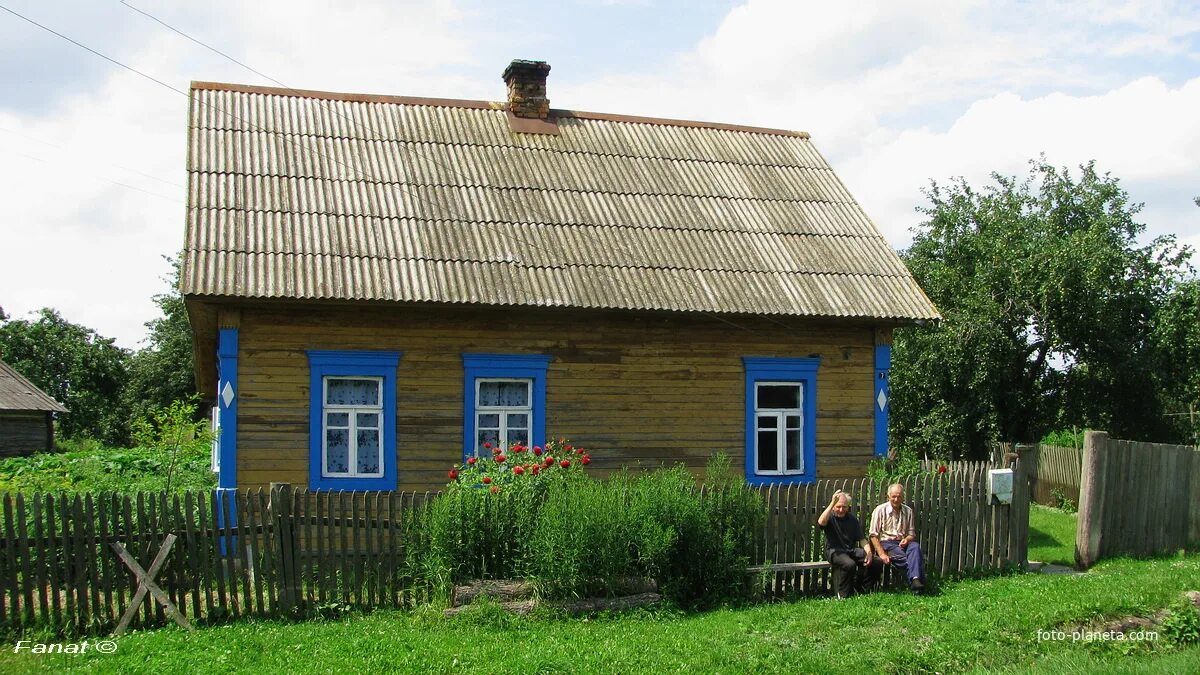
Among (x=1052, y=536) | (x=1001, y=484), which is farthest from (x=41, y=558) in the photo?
(x=1052, y=536)

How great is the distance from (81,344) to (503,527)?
49.9 metres

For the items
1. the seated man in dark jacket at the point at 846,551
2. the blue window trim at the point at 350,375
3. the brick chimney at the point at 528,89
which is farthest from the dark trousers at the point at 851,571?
the brick chimney at the point at 528,89

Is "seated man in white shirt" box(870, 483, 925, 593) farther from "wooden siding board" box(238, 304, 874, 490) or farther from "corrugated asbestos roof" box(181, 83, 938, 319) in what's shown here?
"corrugated asbestos roof" box(181, 83, 938, 319)

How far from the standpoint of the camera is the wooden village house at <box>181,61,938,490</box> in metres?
12.4

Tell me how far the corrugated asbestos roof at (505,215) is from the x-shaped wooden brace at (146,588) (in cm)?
357

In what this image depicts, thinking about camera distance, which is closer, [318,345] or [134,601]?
[134,601]

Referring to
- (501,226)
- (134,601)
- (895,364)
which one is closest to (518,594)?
(134,601)

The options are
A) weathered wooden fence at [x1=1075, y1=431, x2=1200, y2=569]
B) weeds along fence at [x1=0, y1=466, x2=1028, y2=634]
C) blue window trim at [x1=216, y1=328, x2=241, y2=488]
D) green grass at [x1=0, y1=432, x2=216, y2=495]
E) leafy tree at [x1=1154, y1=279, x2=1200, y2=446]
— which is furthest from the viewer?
leafy tree at [x1=1154, y1=279, x2=1200, y2=446]

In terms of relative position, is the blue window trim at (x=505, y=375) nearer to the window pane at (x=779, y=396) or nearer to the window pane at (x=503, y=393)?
the window pane at (x=503, y=393)

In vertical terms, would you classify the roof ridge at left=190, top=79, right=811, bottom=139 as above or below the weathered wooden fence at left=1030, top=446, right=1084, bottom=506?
above

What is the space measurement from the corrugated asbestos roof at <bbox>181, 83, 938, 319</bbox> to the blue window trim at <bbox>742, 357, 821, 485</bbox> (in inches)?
32.4

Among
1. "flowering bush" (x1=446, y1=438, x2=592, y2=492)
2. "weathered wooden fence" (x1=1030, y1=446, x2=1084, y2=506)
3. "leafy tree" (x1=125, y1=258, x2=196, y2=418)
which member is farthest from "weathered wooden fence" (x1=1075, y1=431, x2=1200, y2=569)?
"leafy tree" (x1=125, y1=258, x2=196, y2=418)

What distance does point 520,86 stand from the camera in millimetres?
16812

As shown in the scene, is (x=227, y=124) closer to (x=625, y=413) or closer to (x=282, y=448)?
(x=282, y=448)
